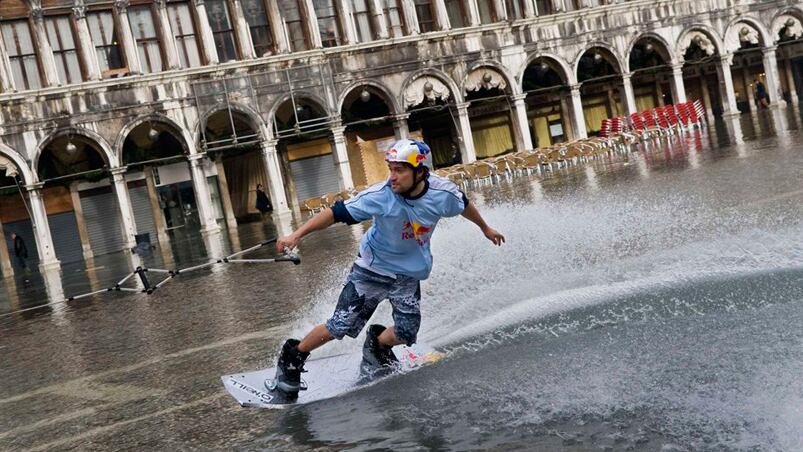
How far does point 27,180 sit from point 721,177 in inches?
954

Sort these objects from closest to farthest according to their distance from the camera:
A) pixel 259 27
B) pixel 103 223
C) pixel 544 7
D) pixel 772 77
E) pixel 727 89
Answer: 1. pixel 103 223
2. pixel 259 27
3. pixel 544 7
4. pixel 727 89
5. pixel 772 77

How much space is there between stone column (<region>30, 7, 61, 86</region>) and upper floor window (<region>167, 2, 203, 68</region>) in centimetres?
476

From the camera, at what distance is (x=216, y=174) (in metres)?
39.7

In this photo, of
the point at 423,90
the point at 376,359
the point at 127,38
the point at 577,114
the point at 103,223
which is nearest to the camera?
the point at 376,359

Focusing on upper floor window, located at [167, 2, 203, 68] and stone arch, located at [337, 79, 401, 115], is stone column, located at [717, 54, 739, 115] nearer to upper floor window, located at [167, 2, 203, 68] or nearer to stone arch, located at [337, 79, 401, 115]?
stone arch, located at [337, 79, 401, 115]

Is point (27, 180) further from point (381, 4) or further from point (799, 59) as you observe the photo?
point (799, 59)

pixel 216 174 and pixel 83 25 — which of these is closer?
pixel 83 25

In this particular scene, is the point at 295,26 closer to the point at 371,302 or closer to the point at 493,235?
the point at 493,235

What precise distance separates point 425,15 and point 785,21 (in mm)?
19265

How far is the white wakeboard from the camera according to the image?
6.37 meters

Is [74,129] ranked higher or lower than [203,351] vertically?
higher

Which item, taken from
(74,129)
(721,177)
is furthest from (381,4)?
(721,177)

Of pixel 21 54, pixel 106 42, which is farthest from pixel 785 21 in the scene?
pixel 21 54

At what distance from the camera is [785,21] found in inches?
1869
